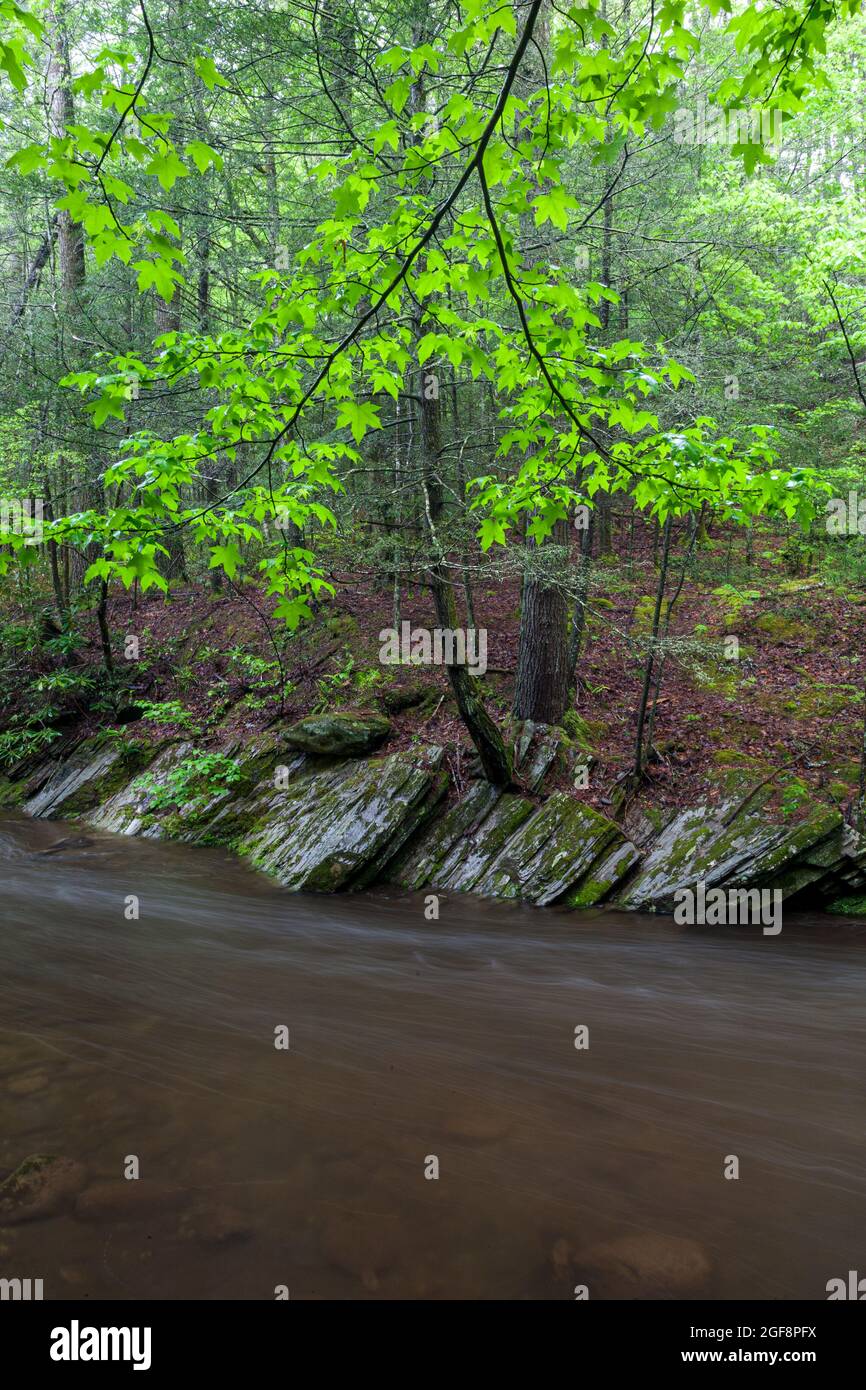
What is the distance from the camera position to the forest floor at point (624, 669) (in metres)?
8.66

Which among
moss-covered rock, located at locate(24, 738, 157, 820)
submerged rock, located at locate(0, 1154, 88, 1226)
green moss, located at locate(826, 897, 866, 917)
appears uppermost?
submerged rock, located at locate(0, 1154, 88, 1226)

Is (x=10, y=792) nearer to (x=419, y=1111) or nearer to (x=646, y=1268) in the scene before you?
(x=419, y=1111)

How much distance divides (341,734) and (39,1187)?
722 centimetres

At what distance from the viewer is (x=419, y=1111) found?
3131mm

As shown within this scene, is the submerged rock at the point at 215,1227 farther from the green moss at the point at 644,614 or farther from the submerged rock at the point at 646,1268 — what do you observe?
the green moss at the point at 644,614

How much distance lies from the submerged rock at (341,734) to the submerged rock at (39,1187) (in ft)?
23.1

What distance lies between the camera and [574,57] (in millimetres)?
3045

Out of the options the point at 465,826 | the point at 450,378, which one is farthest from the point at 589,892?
the point at 450,378

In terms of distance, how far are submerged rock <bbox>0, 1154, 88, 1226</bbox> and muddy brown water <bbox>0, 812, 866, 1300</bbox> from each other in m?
0.05

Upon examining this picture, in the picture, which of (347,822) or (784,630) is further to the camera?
(784,630)

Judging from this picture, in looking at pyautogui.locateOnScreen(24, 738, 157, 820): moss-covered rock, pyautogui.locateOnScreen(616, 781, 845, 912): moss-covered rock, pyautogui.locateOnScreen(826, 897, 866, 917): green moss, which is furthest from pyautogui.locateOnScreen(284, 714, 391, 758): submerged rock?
pyautogui.locateOnScreen(826, 897, 866, 917): green moss

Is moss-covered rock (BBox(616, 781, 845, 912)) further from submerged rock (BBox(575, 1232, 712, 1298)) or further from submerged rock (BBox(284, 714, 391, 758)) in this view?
submerged rock (BBox(575, 1232, 712, 1298))

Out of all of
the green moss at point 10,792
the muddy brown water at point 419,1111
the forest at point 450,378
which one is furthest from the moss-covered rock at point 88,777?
the muddy brown water at point 419,1111

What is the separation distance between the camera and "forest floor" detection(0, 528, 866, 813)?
866 cm
